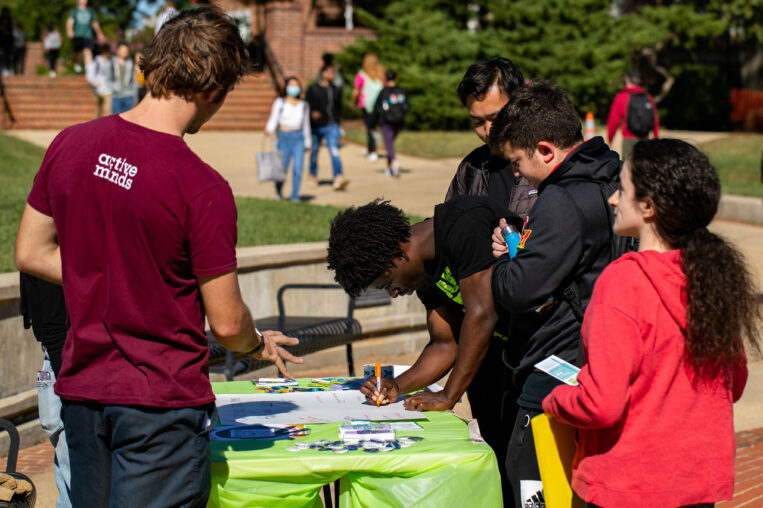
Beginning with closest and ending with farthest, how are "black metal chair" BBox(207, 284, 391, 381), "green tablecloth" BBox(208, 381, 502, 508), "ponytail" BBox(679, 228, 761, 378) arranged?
"ponytail" BBox(679, 228, 761, 378), "green tablecloth" BBox(208, 381, 502, 508), "black metal chair" BBox(207, 284, 391, 381)

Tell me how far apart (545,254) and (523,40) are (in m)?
22.6

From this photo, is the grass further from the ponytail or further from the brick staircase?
the ponytail

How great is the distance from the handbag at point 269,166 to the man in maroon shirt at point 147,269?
32.4 ft

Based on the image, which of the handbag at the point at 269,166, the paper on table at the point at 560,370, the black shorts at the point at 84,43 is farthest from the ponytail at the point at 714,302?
the black shorts at the point at 84,43

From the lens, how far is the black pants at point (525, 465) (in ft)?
10.0

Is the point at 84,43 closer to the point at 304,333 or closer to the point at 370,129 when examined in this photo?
the point at 370,129

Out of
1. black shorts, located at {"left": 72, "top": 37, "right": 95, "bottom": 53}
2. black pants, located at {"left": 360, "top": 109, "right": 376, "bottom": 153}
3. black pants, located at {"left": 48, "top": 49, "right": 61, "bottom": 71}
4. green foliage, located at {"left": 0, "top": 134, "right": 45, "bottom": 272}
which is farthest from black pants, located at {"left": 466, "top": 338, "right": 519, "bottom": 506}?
black pants, located at {"left": 48, "top": 49, "right": 61, "bottom": 71}

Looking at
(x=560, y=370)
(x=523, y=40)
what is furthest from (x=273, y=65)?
(x=560, y=370)

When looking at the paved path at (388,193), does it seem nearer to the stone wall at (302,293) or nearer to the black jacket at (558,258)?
the black jacket at (558,258)

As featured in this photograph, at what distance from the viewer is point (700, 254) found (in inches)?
96.4

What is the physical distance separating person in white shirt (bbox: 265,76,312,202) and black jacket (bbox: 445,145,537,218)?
28.4ft

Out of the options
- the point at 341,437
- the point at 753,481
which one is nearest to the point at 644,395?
the point at 341,437

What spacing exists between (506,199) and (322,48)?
23.2 m

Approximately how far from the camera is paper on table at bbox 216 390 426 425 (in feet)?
11.1
